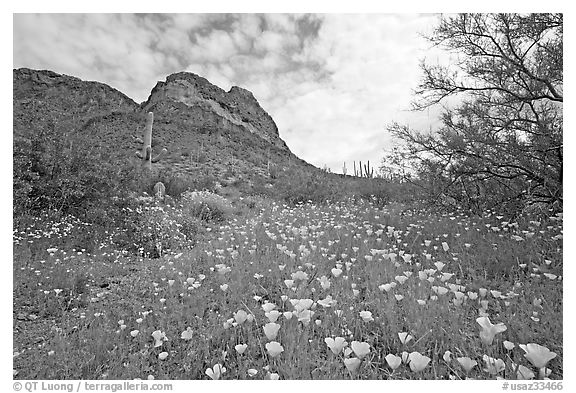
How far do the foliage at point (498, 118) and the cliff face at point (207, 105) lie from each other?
1985cm

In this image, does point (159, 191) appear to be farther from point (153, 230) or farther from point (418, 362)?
point (418, 362)

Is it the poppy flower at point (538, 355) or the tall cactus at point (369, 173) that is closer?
the poppy flower at point (538, 355)

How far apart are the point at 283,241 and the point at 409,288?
7.04 feet

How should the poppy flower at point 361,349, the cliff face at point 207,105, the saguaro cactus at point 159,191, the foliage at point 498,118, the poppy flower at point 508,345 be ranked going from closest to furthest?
the poppy flower at point 361,349, the poppy flower at point 508,345, the foliage at point 498,118, the saguaro cactus at point 159,191, the cliff face at point 207,105

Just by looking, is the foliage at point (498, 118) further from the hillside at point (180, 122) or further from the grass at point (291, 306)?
the hillside at point (180, 122)

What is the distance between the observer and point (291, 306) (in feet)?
9.10

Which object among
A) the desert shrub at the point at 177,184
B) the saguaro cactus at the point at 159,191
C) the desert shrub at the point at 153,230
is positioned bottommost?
the desert shrub at the point at 153,230

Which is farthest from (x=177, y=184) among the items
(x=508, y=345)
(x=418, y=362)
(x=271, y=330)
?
(x=508, y=345)

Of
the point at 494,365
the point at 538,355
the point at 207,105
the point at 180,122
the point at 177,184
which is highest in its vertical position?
the point at 207,105

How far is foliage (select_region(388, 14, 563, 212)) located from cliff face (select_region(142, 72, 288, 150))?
19852 mm

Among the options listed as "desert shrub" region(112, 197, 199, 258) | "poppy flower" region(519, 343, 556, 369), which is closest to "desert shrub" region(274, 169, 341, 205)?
"desert shrub" region(112, 197, 199, 258)

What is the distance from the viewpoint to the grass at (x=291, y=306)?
2137mm

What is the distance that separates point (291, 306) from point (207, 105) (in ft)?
83.4

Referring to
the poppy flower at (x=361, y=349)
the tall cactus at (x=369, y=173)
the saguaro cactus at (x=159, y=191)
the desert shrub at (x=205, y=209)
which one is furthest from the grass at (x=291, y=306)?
the tall cactus at (x=369, y=173)
